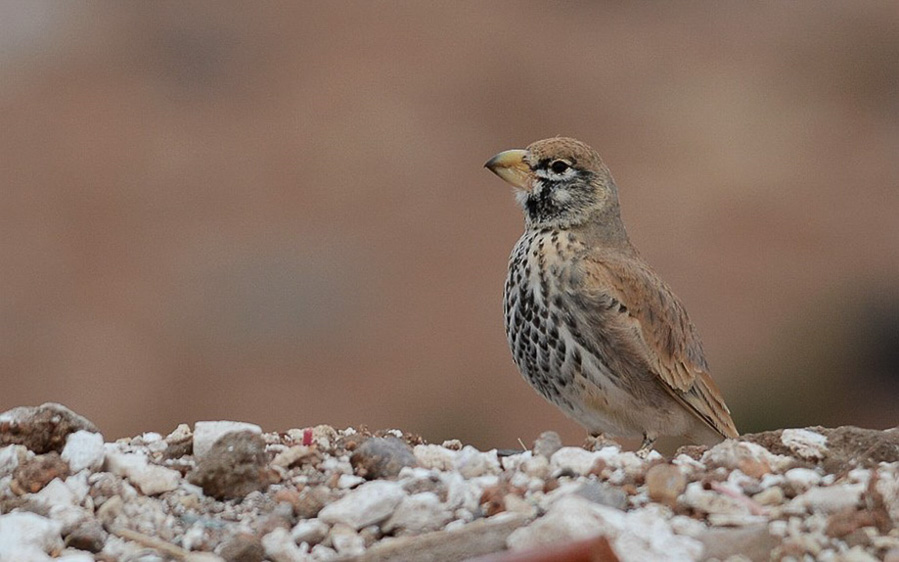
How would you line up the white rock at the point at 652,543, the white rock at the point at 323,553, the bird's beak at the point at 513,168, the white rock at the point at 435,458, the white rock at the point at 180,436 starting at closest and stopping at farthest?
1. the white rock at the point at 652,543
2. the white rock at the point at 323,553
3. the white rock at the point at 435,458
4. the white rock at the point at 180,436
5. the bird's beak at the point at 513,168

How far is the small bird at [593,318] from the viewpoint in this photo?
7938 millimetres

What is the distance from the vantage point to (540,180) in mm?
8367

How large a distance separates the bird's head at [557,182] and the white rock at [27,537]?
12.6 ft

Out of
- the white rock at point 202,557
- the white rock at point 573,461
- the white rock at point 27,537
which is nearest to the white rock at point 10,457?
the white rock at point 27,537

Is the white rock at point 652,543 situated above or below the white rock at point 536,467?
below

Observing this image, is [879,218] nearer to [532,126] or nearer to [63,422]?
[532,126]

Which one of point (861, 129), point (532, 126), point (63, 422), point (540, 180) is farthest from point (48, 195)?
point (63, 422)

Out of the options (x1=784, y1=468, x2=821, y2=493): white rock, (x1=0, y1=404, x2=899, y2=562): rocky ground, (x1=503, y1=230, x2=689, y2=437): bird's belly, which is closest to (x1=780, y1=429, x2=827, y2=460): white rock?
(x1=0, y1=404, x2=899, y2=562): rocky ground

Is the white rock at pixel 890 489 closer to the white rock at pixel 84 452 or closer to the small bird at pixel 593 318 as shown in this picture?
the white rock at pixel 84 452

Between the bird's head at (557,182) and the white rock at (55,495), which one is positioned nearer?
the white rock at (55,495)

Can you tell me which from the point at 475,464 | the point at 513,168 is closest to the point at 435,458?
the point at 475,464

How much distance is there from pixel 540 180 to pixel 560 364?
3.25ft

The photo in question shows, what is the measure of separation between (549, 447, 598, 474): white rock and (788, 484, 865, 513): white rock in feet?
2.53

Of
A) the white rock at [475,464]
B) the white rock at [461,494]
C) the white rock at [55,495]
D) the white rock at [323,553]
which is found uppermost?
the white rock at [475,464]
